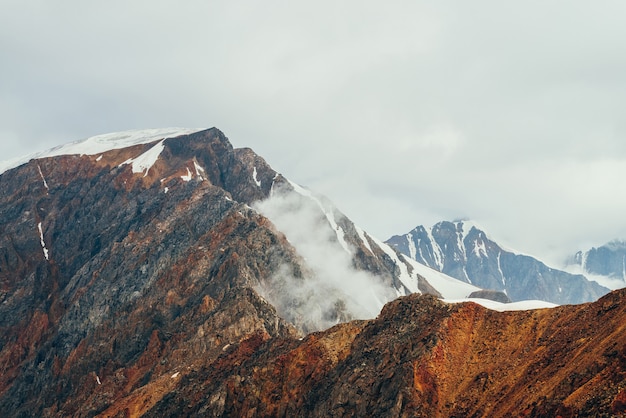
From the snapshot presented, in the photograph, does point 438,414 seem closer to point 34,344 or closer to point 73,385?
point 73,385

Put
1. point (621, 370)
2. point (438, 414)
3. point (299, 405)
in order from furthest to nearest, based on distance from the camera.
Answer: point (299, 405) → point (438, 414) → point (621, 370)

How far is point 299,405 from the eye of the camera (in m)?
100

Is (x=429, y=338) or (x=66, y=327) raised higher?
(x=66, y=327)

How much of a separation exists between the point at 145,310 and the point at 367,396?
10632cm

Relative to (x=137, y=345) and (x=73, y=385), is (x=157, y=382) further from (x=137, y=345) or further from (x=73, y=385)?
(x=73, y=385)

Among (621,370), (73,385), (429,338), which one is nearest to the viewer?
(621,370)

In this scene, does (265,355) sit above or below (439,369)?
above

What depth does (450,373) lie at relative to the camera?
290ft

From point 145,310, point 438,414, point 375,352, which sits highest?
point 145,310

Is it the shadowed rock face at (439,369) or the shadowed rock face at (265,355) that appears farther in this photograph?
the shadowed rock face at (265,355)

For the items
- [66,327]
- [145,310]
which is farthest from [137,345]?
[66,327]

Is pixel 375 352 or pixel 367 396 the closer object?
pixel 367 396

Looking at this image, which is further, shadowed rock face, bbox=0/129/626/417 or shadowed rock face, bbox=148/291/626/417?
shadowed rock face, bbox=0/129/626/417

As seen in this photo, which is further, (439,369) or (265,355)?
(265,355)
